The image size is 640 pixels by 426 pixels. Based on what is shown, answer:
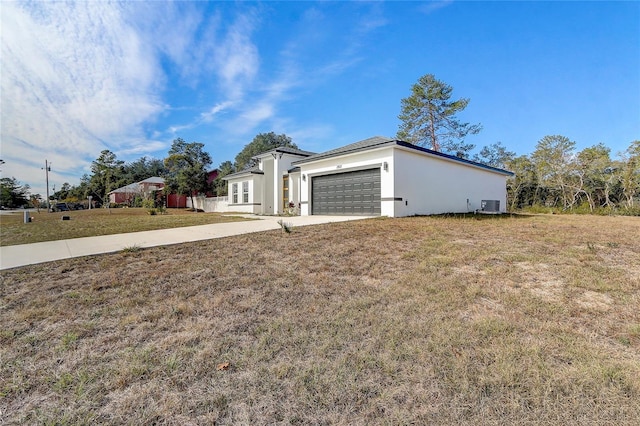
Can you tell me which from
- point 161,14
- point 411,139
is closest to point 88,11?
point 161,14

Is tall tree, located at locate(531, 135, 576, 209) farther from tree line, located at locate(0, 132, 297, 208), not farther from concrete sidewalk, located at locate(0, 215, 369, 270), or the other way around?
tree line, located at locate(0, 132, 297, 208)

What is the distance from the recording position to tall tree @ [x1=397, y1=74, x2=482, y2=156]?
79.3 feet

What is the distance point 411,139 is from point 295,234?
21.5 m

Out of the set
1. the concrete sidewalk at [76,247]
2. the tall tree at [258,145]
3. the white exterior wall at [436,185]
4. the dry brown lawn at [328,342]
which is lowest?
the dry brown lawn at [328,342]

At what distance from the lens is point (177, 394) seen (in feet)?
6.09

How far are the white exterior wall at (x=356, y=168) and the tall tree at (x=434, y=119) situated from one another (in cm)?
1456

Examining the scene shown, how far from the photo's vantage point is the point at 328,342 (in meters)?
2.46

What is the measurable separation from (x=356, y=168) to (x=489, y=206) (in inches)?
366

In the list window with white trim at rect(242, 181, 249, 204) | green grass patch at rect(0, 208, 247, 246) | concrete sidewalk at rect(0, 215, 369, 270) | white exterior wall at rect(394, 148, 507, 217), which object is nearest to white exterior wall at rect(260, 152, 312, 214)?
window with white trim at rect(242, 181, 249, 204)

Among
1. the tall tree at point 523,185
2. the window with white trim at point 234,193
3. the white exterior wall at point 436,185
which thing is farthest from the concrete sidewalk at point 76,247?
the tall tree at point 523,185

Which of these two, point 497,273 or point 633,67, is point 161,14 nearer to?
point 497,273

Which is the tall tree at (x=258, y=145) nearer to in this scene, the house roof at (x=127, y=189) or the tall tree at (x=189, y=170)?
the tall tree at (x=189, y=170)

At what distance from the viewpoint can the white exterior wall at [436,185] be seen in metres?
11.4

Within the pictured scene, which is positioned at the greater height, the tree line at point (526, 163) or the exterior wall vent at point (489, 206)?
the tree line at point (526, 163)
